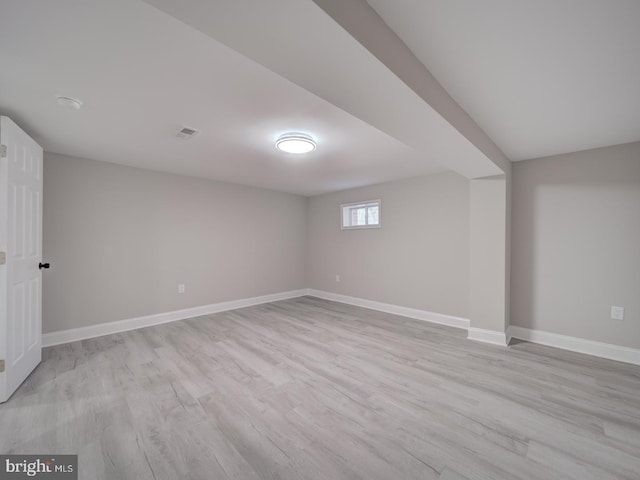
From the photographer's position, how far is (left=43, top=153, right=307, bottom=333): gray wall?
305cm

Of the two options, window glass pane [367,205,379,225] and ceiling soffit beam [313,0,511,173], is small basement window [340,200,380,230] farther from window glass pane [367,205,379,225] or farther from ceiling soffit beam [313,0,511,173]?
ceiling soffit beam [313,0,511,173]

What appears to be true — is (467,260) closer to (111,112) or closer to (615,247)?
(615,247)

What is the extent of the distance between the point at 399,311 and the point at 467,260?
4.43ft

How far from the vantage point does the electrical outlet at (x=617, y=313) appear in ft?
8.46

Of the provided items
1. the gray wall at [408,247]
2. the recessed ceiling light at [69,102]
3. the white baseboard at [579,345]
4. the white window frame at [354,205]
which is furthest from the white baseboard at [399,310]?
the recessed ceiling light at [69,102]

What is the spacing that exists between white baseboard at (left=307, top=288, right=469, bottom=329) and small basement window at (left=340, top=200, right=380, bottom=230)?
1406 millimetres

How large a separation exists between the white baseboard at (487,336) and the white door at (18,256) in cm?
443

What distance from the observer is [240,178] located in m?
4.21

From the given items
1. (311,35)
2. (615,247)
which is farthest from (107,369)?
(615,247)

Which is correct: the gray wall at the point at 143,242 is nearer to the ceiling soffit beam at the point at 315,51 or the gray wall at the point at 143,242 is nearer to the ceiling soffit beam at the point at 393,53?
the ceiling soffit beam at the point at 315,51

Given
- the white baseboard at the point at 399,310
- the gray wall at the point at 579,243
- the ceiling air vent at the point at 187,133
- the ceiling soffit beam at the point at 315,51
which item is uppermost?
the ceiling air vent at the point at 187,133

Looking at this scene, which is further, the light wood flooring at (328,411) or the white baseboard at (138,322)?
the white baseboard at (138,322)

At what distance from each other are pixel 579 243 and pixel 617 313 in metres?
0.76

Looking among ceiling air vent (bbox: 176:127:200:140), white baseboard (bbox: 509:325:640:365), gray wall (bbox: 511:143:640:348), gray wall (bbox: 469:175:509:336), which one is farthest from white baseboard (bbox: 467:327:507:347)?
ceiling air vent (bbox: 176:127:200:140)
